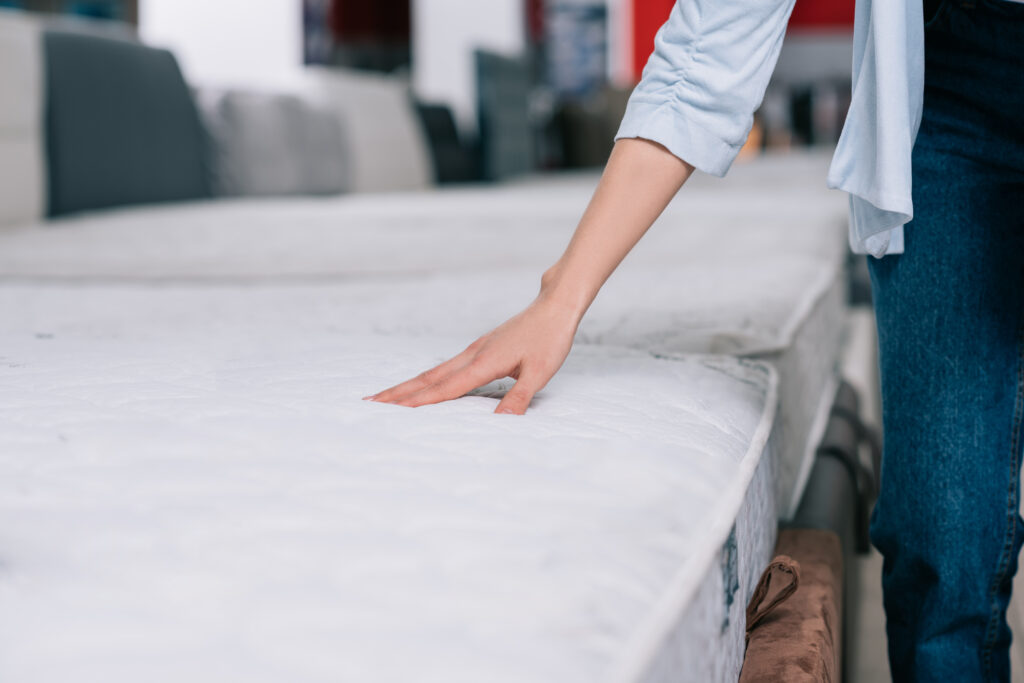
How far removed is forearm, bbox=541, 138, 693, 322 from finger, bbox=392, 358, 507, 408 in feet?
0.20

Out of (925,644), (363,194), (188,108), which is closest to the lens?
(925,644)

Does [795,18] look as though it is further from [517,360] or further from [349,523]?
[349,523]

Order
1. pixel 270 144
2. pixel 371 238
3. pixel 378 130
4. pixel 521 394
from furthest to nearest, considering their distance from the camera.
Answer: pixel 378 130 < pixel 270 144 < pixel 371 238 < pixel 521 394

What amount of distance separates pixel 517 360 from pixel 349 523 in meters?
0.23

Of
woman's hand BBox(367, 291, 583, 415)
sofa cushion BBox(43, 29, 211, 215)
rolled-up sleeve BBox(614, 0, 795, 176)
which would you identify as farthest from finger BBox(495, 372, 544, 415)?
sofa cushion BBox(43, 29, 211, 215)

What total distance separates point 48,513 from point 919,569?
2.23 feet

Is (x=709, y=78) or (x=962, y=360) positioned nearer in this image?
(x=709, y=78)

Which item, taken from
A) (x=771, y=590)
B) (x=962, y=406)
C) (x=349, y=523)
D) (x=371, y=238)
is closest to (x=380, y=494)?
(x=349, y=523)

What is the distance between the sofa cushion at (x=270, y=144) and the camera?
2914mm

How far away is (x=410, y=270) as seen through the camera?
1429 mm

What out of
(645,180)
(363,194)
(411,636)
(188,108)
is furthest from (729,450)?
(363,194)

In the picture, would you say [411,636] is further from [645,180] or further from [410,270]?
[410,270]

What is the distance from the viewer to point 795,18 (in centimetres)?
607

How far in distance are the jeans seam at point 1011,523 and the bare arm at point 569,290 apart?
0.35 metres
